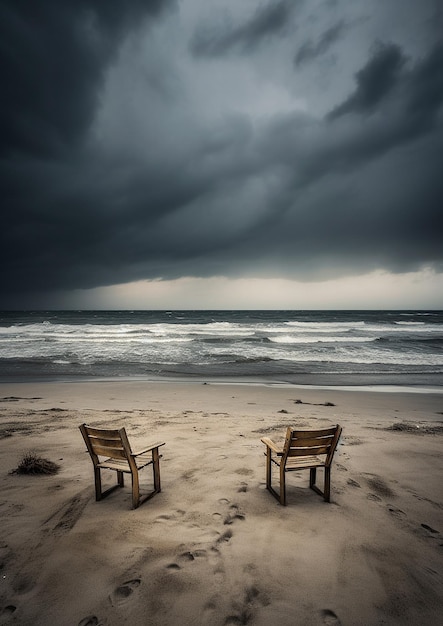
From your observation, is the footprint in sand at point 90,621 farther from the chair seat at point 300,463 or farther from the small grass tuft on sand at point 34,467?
the small grass tuft on sand at point 34,467

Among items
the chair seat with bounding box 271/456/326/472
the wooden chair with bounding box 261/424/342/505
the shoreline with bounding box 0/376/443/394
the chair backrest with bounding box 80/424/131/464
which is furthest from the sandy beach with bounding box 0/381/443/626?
the shoreline with bounding box 0/376/443/394

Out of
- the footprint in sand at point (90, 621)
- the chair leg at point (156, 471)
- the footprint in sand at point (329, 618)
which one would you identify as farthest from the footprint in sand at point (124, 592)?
the footprint in sand at point (329, 618)

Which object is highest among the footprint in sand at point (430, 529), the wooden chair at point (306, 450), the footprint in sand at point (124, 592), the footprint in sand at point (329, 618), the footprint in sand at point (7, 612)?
the wooden chair at point (306, 450)

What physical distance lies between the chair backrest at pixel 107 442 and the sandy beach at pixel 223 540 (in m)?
0.76

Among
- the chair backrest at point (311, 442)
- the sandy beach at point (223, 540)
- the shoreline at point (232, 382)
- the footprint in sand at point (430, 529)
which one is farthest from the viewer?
the shoreline at point (232, 382)

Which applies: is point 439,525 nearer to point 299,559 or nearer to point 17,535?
point 299,559

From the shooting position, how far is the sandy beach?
270 centimetres

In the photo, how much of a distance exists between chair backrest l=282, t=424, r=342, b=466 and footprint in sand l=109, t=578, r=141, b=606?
2087 millimetres

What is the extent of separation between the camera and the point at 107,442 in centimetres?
399

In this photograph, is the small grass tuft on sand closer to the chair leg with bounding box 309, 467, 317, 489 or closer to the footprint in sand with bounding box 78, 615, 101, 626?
the footprint in sand with bounding box 78, 615, 101, 626

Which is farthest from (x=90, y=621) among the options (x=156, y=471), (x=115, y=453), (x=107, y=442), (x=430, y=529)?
(x=430, y=529)

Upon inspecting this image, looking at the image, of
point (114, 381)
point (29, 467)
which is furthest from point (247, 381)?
point (29, 467)

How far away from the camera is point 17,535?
Answer: 140 inches

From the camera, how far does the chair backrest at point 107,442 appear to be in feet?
12.6
